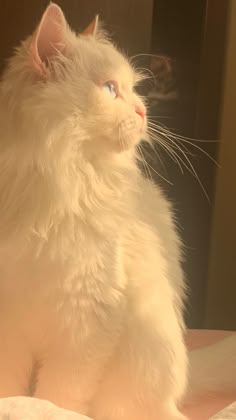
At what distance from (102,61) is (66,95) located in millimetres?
93

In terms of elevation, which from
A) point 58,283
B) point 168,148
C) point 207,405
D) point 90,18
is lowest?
point 207,405

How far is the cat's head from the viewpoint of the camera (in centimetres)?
93

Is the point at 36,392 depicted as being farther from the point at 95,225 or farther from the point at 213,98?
the point at 213,98

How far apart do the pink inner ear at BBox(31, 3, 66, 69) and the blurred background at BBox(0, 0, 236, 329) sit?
14.1 inches

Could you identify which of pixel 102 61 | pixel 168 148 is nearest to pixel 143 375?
pixel 168 148

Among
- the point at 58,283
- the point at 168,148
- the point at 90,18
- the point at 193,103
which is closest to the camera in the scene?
the point at 58,283

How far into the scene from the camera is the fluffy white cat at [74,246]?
0.94 meters

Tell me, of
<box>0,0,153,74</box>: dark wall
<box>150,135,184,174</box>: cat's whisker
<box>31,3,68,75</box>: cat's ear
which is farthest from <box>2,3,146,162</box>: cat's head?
<box>0,0,153,74</box>: dark wall

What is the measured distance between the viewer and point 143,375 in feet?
3.25

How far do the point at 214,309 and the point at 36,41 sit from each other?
3.31ft

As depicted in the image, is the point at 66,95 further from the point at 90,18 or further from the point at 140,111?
the point at 90,18

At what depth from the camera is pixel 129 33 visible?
141 cm

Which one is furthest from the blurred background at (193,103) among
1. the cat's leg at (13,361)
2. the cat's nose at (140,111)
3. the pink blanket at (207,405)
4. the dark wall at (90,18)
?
the cat's leg at (13,361)

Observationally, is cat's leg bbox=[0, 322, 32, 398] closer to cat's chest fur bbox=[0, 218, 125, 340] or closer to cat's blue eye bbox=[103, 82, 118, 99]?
cat's chest fur bbox=[0, 218, 125, 340]
